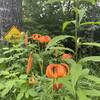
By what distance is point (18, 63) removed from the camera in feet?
14.7

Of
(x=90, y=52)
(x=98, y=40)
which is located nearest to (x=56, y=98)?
(x=90, y=52)

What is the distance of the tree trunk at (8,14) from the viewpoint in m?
7.23

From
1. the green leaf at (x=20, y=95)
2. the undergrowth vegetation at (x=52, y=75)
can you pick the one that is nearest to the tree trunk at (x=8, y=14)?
the undergrowth vegetation at (x=52, y=75)

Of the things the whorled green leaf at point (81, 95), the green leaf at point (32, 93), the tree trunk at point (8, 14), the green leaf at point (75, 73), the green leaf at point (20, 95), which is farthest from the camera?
the tree trunk at point (8, 14)

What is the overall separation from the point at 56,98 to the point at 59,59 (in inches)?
48.7

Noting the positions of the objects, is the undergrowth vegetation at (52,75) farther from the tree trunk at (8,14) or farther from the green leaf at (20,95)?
the tree trunk at (8,14)

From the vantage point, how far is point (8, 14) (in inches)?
286

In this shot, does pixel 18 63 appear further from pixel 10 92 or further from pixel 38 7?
pixel 38 7

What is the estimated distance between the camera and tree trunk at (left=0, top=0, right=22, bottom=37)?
7.23 meters

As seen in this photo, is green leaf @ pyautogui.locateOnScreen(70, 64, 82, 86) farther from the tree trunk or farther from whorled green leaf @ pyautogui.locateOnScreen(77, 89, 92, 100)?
the tree trunk

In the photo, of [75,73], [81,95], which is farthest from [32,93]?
[75,73]

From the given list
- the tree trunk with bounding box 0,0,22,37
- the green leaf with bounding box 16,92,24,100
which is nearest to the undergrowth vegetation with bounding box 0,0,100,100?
the green leaf with bounding box 16,92,24,100

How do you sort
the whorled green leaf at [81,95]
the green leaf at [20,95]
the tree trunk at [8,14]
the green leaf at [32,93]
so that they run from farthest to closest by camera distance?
the tree trunk at [8,14] < the green leaf at [20,95] < the green leaf at [32,93] < the whorled green leaf at [81,95]

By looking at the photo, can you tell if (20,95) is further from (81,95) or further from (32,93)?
(81,95)
